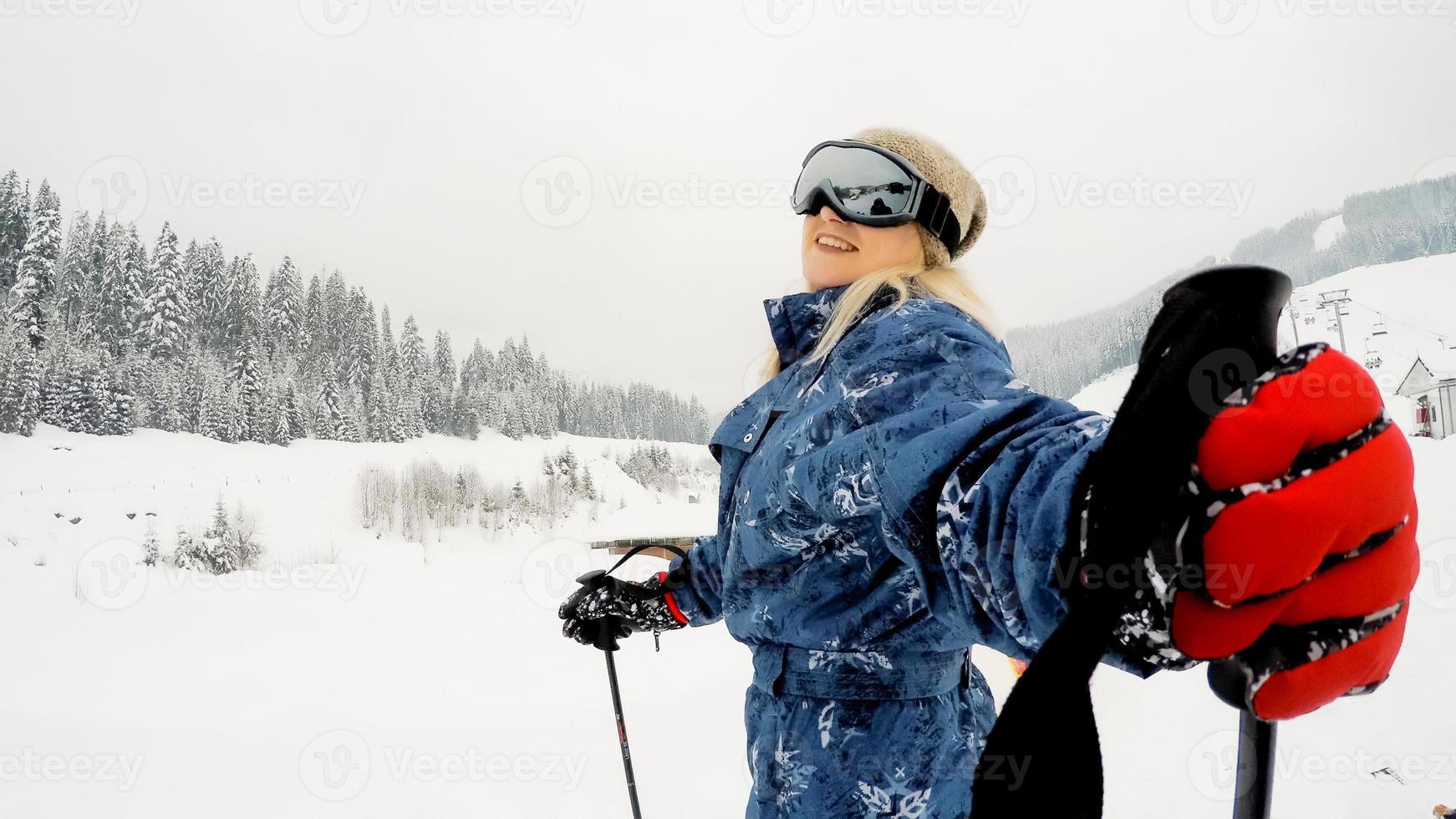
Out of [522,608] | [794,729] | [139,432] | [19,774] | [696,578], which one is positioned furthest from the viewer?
[139,432]

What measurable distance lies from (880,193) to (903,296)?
454mm

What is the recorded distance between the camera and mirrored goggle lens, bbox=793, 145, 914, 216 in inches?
59.6

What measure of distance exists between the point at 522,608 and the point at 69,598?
5760 mm

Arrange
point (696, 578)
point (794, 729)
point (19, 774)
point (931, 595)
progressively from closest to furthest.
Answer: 1. point (931, 595)
2. point (794, 729)
3. point (696, 578)
4. point (19, 774)

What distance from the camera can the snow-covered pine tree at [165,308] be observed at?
3612cm

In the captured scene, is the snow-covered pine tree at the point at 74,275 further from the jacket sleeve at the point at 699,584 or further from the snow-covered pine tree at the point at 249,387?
the jacket sleeve at the point at 699,584

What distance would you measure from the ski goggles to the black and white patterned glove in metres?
1.17

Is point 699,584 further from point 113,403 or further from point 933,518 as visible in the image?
point 113,403

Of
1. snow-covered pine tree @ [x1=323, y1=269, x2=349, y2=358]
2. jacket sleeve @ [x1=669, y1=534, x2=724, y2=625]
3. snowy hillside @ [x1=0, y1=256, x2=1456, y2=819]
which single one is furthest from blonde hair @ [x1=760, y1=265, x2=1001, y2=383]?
snow-covered pine tree @ [x1=323, y1=269, x2=349, y2=358]

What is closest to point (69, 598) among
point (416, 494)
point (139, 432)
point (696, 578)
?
point (696, 578)

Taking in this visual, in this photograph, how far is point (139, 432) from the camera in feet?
99.1

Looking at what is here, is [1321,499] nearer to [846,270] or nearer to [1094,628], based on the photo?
[1094,628]

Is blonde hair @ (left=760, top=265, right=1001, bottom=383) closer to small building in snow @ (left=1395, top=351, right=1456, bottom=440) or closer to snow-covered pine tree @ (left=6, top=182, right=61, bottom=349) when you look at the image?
small building in snow @ (left=1395, top=351, right=1456, bottom=440)

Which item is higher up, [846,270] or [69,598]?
[846,270]
